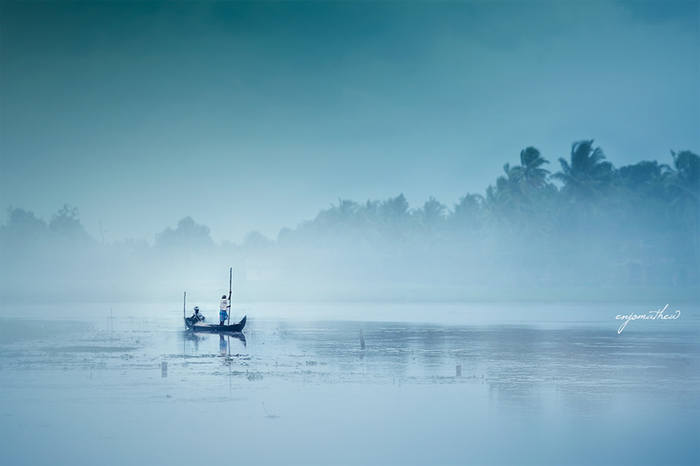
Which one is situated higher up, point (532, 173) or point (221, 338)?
point (532, 173)

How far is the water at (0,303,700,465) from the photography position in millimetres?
20562

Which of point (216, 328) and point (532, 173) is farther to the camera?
point (532, 173)

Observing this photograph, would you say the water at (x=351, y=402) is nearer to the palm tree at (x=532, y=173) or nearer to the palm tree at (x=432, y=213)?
the palm tree at (x=532, y=173)

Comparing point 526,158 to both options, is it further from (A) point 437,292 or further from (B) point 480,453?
(B) point 480,453

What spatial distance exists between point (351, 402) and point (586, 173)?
350 feet

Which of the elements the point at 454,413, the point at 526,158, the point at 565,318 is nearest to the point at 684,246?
the point at 526,158

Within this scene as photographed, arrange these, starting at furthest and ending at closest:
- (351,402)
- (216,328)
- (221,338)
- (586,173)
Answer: (586,173), (216,328), (221,338), (351,402)

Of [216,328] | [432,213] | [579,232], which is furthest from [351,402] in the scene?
[432,213]

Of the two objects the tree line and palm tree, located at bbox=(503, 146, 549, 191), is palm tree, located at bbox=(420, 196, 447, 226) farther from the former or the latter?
palm tree, located at bbox=(503, 146, 549, 191)

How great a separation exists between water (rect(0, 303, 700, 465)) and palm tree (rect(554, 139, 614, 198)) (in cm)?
8192

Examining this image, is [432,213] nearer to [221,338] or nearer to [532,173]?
[532,173]

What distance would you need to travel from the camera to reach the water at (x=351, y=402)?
2056 centimetres

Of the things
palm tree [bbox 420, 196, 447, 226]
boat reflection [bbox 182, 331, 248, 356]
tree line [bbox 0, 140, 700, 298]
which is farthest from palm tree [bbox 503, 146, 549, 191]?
boat reflection [bbox 182, 331, 248, 356]

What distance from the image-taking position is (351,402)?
26.7 metres
